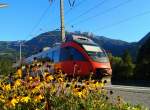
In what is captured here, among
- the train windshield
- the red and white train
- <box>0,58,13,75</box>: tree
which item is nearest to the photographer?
<box>0,58,13,75</box>: tree

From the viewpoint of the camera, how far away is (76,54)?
3002 cm

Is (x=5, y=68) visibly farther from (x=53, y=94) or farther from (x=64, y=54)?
(x=64, y=54)

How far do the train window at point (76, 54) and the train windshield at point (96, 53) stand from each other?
0.50m

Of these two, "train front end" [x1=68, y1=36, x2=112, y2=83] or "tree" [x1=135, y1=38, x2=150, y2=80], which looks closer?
"train front end" [x1=68, y1=36, x2=112, y2=83]

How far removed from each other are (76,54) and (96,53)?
164 cm

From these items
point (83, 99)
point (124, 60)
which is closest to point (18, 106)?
point (83, 99)

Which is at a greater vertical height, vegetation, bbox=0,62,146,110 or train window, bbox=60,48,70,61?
train window, bbox=60,48,70,61

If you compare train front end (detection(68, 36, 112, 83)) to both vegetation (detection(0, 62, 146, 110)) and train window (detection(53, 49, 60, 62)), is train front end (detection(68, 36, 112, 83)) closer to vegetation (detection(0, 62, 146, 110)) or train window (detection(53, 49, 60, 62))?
train window (detection(53, 49, 60, 62))

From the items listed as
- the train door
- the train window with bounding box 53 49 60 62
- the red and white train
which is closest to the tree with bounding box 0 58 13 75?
the red and white train

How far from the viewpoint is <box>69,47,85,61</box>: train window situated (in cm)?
2994

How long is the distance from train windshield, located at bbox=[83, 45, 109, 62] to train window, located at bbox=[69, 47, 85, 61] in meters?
0.50

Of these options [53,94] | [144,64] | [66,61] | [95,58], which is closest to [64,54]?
[66,61]

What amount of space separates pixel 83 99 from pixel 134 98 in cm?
528

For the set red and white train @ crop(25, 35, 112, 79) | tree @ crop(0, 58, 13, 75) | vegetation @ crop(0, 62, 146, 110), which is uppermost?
red and white train @ crop(25, 35, 112, 79)
